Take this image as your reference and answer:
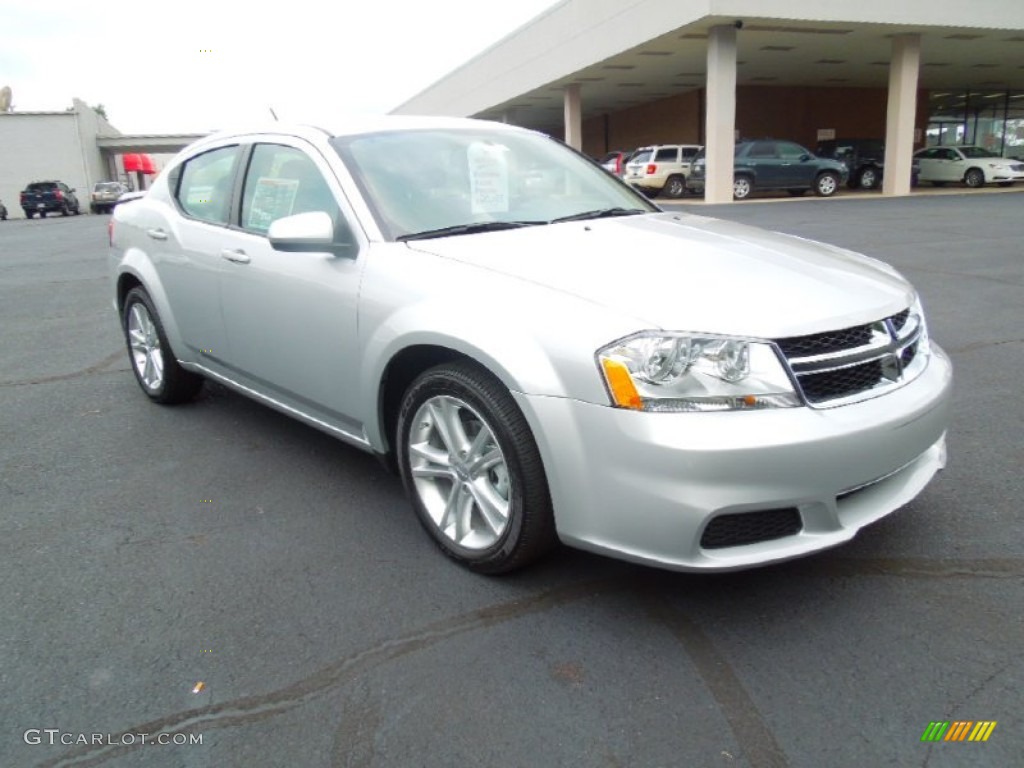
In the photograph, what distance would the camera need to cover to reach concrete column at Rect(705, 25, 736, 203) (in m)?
22.9

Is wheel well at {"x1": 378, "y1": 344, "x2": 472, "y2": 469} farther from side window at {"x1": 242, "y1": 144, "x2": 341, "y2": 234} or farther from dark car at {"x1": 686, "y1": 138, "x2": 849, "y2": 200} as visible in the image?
dark car at {"x1": 686, "y1": 138, "x2": 849, "y2": 200}

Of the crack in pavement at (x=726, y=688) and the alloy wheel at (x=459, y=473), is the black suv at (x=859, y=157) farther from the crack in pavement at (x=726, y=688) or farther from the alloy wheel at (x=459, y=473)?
the crack in pavement at (x=726, y=688)

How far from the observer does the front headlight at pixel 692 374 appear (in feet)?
7.80

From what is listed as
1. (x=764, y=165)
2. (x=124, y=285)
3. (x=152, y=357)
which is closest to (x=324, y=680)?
(x=152, y=357)

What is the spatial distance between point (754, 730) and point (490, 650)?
2.66ft

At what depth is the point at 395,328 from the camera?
2.99 meters

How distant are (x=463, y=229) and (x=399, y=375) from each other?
668mm

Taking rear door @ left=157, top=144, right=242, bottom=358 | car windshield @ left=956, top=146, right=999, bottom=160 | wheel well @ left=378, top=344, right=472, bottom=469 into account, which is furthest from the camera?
car windshield @ left=956, top=146, right=999, bottom=160

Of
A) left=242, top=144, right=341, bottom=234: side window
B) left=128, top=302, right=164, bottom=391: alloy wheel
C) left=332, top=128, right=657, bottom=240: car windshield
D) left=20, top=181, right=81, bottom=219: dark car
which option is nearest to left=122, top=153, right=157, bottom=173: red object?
left=20, top=181, right=81, bottom=219: dark car

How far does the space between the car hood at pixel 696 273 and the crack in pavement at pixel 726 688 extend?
0.97 m

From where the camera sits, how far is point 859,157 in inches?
1176

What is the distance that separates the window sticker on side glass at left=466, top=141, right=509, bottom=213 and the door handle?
1.14 metres

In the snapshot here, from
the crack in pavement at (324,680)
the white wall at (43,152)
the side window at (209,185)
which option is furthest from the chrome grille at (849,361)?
the white wall at (43,152)

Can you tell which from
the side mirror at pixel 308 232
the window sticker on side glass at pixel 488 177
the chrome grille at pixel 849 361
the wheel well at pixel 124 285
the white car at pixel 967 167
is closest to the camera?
the chrome grille at pixel 849 361
